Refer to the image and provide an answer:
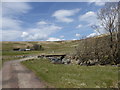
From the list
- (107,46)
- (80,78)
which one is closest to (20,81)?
(80,78)

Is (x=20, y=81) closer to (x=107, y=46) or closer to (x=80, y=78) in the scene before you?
(x=80, y=78)

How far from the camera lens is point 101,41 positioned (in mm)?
35094

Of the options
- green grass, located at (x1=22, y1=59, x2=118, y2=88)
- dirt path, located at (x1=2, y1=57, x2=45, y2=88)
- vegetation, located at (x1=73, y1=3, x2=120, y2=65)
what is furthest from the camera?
vegetation, located at (x1=73, y1=3, x2=120, y2=65)

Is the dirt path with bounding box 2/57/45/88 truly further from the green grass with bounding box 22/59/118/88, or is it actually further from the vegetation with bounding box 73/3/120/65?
the vegetation with bounding box 73/3/120/65

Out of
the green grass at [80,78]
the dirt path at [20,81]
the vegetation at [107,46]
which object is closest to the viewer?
the dirt path at [20,81]

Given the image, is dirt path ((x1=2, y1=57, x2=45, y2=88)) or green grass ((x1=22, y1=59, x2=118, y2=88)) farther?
green grass ((x1=22, y1=59, x2=118, y2=88))

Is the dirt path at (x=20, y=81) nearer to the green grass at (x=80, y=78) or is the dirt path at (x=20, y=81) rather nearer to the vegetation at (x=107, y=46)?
the green grass at (x=80, y=78)

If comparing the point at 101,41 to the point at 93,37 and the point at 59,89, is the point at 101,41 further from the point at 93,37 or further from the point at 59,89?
the point at 59,89

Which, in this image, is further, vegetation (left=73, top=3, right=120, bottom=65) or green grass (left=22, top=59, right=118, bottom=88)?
vegetation (left=73, top=3, right=120, bottom=65)

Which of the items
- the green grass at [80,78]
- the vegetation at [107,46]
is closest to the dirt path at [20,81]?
the green grass at [80,78]

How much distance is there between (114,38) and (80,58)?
875 centimetres

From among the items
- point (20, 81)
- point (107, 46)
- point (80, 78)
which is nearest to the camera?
point (20, 81)

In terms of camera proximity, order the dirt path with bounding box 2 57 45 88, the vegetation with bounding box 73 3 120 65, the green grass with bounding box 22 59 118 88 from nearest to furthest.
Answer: the dirt path with bounding box 2 57 45 88 < the green grass with bounding box 22 59 118 88 < the vegetation with bounding box 73 3 120 65

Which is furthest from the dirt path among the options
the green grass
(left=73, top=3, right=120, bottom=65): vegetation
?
(left=73, top=3, right=120, bottom=65): vegetation
